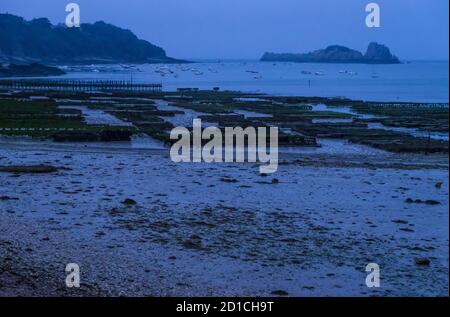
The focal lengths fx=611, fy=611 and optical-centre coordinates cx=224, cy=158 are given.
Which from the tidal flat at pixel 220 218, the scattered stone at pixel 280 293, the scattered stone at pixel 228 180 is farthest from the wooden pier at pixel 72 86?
the scattered stone at pixel 280 293

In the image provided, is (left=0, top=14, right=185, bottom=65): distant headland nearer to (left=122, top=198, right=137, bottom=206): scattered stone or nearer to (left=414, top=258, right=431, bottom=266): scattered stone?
(left=122, top=198, right=137, bottom=206): scattered stone

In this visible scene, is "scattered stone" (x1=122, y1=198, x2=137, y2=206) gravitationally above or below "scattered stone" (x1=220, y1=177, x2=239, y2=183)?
below

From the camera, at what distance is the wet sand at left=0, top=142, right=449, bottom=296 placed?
12.2 m

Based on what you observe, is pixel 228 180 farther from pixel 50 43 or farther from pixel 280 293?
pixel 50 43

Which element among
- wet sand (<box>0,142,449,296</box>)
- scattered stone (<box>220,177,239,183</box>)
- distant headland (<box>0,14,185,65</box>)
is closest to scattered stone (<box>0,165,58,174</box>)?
wet sand (<box>0,142,449,296</box>)

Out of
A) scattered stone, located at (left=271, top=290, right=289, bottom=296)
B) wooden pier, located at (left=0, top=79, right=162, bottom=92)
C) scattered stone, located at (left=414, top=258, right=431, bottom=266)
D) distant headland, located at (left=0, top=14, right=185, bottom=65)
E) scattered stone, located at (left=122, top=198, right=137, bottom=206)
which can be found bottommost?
scattered stone, located at (left=271, top=290, right=289, bottom=296)

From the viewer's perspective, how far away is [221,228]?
16.2 metres

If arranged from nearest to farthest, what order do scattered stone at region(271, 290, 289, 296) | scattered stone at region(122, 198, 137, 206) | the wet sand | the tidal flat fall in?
scattered stone at region(271, 290, 289, 296) < the wet sand < the tidal flat < scattered stone at region(122, 198, 137, 206)

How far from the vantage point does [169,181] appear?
74.7 ft

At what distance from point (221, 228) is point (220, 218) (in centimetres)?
109

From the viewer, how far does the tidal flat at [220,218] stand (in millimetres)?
12289

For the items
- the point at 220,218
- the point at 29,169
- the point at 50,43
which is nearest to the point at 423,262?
the point at 220,218

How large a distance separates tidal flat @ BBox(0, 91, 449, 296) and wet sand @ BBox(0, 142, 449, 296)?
43 mm
